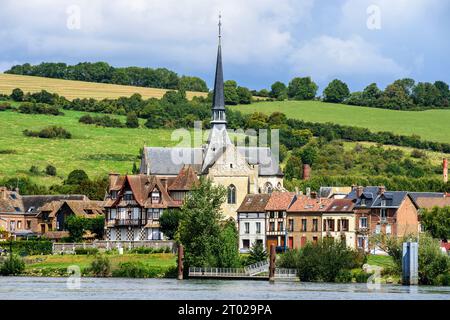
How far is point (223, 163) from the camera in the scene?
11350 centimetres

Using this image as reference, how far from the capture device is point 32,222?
126 m

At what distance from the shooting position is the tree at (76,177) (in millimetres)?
144375

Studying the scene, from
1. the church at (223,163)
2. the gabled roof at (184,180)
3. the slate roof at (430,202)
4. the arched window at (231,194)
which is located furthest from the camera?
the church at (223,163)

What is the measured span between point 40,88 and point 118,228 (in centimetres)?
8768

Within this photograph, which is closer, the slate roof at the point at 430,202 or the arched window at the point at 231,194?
the slate roof at the point at 430,202

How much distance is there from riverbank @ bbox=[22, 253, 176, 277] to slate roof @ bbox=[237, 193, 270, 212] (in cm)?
1393

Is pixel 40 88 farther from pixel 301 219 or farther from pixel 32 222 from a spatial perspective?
pixel 301 219

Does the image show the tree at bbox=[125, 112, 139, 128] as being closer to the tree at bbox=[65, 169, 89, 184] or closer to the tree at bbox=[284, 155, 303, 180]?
the tree at bbox=[65, 169, 89, 184]

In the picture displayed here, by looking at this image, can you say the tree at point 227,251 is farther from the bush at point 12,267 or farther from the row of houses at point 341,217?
the row of houses at point 341,217

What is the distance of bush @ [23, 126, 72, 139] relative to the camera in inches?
6658

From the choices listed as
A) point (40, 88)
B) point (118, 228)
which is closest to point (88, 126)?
point (40, 88)

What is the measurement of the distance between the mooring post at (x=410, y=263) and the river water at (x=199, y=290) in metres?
1.42

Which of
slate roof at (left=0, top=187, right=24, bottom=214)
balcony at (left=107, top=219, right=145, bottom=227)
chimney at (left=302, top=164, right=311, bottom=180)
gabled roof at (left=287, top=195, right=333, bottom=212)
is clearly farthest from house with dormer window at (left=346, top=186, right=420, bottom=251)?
chimney at (left=302, top=164, right=311, bottom=180)

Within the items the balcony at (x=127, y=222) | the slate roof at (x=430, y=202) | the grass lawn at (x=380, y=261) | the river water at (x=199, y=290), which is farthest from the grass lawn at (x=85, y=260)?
the slate roof at (x=430, y=202)
